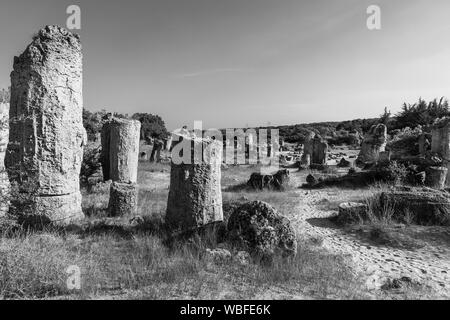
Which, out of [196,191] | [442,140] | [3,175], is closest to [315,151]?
[442,140]

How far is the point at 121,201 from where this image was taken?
611 cm

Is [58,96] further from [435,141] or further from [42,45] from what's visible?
[435,141]

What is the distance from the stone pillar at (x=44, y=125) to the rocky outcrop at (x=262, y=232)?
297cm

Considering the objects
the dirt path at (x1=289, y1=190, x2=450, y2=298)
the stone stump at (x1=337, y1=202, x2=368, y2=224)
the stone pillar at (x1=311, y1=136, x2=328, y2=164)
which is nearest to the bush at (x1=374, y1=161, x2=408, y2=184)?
the stone stump at (x1=337, y1=202, x2=368, y2=224)

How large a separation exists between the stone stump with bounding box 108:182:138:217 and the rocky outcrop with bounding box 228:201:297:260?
2.73 m

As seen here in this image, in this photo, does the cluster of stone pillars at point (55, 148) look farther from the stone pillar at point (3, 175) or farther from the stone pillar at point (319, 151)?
the stone pillar at point (319, 151)

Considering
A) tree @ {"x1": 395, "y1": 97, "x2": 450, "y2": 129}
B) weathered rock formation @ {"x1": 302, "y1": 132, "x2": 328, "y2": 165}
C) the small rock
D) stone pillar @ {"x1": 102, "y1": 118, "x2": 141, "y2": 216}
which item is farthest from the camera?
tree @ {"x1": 395, "y1": 97, "x2": 450, "y2": 129}

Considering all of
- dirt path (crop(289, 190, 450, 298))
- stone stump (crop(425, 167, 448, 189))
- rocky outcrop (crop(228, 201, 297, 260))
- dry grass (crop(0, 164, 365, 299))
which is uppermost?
stone stump (crop(425, 167, 448, 189))

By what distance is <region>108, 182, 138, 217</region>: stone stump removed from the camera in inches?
239

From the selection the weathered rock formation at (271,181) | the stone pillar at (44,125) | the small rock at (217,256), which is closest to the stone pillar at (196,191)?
the small rock at (217,256)

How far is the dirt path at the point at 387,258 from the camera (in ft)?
12.6

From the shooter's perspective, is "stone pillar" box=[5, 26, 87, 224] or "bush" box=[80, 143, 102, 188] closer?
"stone pillar" box=[5, 26, 87, 224]

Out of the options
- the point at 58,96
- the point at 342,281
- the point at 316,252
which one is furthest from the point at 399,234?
the point at 58,96

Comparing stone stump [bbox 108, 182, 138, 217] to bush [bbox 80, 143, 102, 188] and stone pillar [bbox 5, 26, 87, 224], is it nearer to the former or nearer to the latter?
stone pillar [bbox 5, 26, 87, 224]
